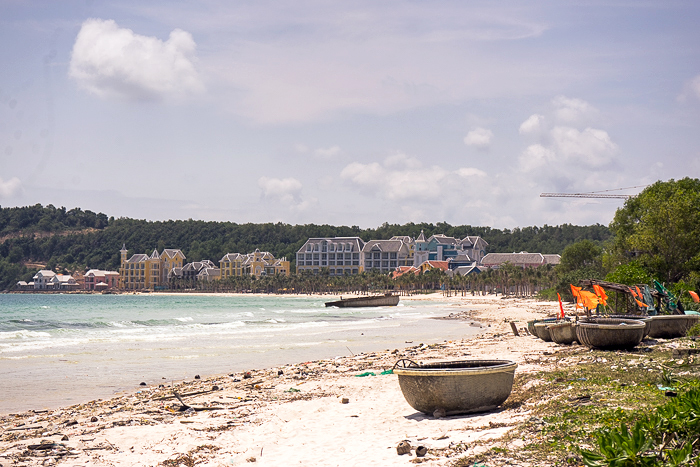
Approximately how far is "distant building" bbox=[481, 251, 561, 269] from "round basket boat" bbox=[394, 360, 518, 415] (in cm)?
12694

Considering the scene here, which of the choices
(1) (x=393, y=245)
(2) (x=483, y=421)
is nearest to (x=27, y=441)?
(2) (x=483, y=421)

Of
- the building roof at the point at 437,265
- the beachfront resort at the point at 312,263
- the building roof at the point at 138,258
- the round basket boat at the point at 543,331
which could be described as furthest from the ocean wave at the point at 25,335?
the building roof at the point at 138,258

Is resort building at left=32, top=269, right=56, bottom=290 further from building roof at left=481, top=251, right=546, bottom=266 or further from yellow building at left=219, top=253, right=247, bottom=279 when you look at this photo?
building roof at left=481, top=251, right=546, bottom=266

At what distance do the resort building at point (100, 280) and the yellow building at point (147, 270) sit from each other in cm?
207

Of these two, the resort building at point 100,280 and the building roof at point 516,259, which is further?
the resort building at point 100,280

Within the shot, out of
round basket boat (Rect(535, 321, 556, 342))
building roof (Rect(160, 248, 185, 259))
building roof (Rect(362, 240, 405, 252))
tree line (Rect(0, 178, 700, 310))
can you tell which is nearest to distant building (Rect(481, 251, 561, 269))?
tree line (Rect(0, 178, 700, 310))

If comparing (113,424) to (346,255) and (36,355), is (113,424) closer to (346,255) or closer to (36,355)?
(36,355)

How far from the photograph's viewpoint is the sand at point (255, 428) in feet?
25.2

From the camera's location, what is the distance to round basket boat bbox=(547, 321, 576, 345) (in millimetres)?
17980

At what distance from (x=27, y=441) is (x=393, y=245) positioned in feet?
518

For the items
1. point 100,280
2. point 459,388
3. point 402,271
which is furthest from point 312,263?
point 459,388

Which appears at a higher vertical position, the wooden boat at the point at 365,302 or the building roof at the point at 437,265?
the building roof at the point at 437,265

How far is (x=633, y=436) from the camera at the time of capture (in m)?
4.77

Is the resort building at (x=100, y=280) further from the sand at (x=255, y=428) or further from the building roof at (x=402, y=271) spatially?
the sand at (x=255, y=428)
